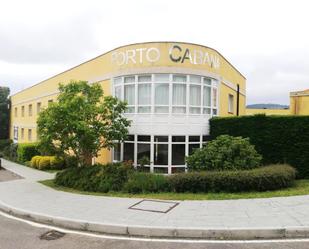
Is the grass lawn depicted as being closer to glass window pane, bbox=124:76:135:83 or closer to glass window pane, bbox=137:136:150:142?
glass window pane, bbox=137:136:150:142

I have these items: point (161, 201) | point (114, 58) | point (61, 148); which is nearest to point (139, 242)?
point (161, 201)

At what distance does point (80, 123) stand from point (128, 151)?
4.48 meters

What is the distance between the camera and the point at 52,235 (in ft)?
23.4

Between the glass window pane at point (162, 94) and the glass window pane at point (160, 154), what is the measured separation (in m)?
2.10

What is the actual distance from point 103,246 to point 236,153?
7773 millimetres

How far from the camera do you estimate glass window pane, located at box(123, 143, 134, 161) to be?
17031 mm

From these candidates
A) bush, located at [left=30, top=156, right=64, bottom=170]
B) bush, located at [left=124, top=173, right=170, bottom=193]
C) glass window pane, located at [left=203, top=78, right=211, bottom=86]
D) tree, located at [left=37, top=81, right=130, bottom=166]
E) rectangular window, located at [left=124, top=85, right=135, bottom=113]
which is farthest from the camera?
bush, located at [left=30, top=156, right=64, bottom=170]

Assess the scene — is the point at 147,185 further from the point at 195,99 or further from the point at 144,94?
the point at 195,99

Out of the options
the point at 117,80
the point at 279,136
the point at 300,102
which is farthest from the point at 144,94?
the point at 300,102

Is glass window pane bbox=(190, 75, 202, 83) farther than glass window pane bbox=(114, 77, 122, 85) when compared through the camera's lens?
No

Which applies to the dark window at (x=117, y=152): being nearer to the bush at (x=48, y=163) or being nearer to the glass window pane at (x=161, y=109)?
the glass window pane at (x=161, y=109)

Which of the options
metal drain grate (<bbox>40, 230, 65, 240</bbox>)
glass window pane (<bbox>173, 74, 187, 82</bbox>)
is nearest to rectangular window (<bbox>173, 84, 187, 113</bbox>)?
glass window pane (<bbox>173, 74, 187, 82</bbox>)

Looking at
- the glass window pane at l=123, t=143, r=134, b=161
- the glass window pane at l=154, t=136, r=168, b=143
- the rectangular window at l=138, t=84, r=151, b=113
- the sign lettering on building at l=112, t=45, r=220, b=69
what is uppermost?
the sign lettering on building at l=112, t=45, r=220, b=69

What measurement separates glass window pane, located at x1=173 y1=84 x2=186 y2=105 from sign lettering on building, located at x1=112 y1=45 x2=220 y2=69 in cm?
122
